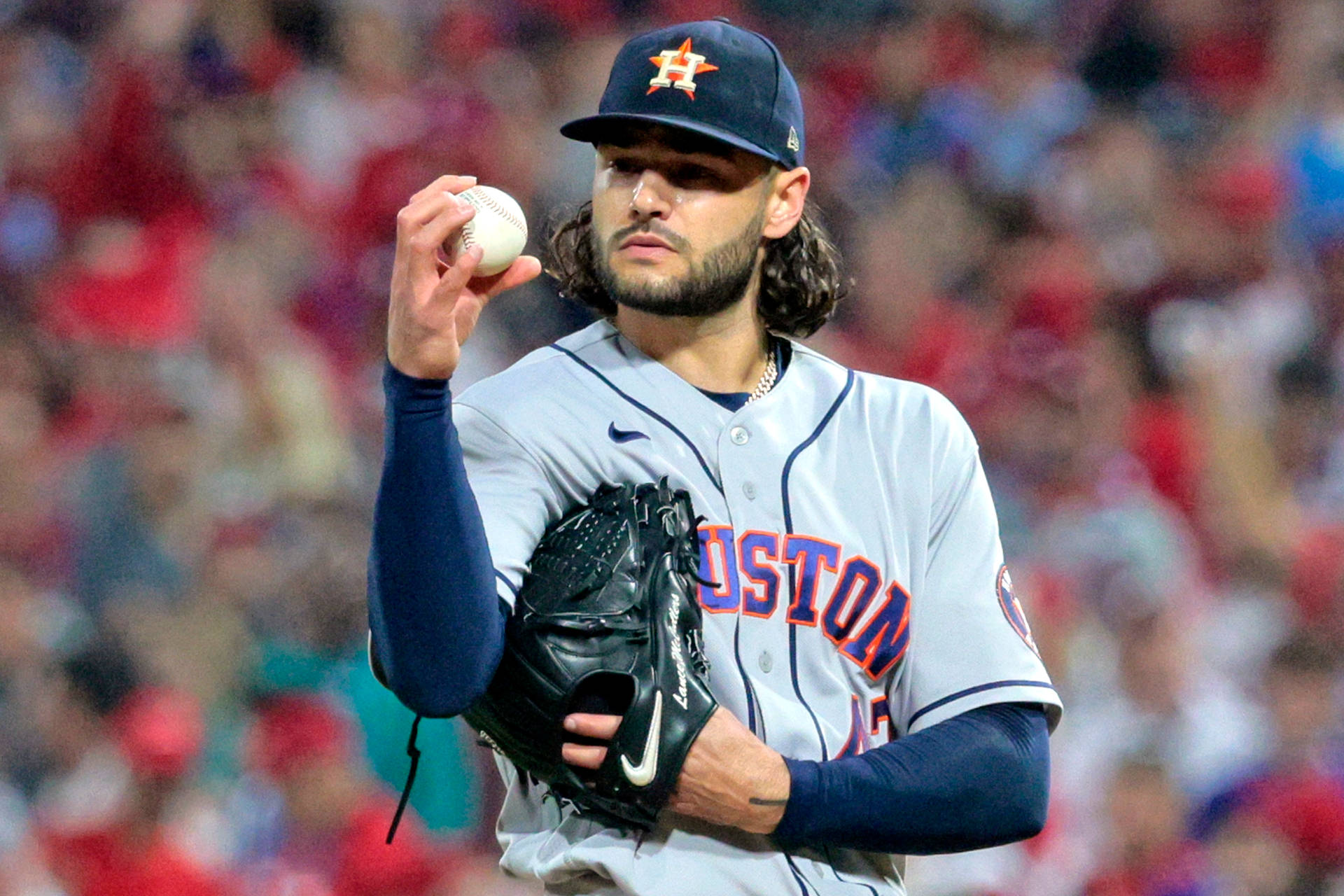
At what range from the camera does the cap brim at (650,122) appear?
206cm

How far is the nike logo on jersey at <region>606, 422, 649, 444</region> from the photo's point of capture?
2.07m

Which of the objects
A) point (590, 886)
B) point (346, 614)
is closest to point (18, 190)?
point (346, 614)

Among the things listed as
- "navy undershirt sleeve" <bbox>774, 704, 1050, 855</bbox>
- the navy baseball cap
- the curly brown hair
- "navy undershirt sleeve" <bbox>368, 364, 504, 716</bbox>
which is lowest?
"navy undershirt sleeve" <bbox>774, 704, 1050, 855</bbox>

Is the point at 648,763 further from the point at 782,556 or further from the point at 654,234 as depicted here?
the point at 654,234

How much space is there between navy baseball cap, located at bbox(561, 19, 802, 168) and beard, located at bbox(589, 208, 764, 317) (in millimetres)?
111

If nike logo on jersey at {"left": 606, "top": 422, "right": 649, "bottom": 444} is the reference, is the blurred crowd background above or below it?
below

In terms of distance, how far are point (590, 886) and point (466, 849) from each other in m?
2.20

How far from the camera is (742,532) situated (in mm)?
2053

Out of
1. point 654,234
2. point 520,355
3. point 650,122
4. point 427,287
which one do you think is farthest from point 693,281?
point 520,355

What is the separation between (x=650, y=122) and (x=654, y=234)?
0.13m

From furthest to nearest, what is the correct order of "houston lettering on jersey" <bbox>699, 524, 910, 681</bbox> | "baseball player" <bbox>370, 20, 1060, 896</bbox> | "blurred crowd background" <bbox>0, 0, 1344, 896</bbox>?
"blurred crowd background" <bbox>0, 0, 1344, 896</bbox> → "houston lettering on jersey" <bbox>699, 524, 910, 681</bbox> → "baseball player" <bbox>370, 20, 1060, 896</bbox>

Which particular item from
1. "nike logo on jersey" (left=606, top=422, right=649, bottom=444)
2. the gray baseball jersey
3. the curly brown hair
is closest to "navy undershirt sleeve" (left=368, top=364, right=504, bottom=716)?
the gray baseball jersey

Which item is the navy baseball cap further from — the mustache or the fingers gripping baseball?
the fingers gripping baseball

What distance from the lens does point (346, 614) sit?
445 cm
